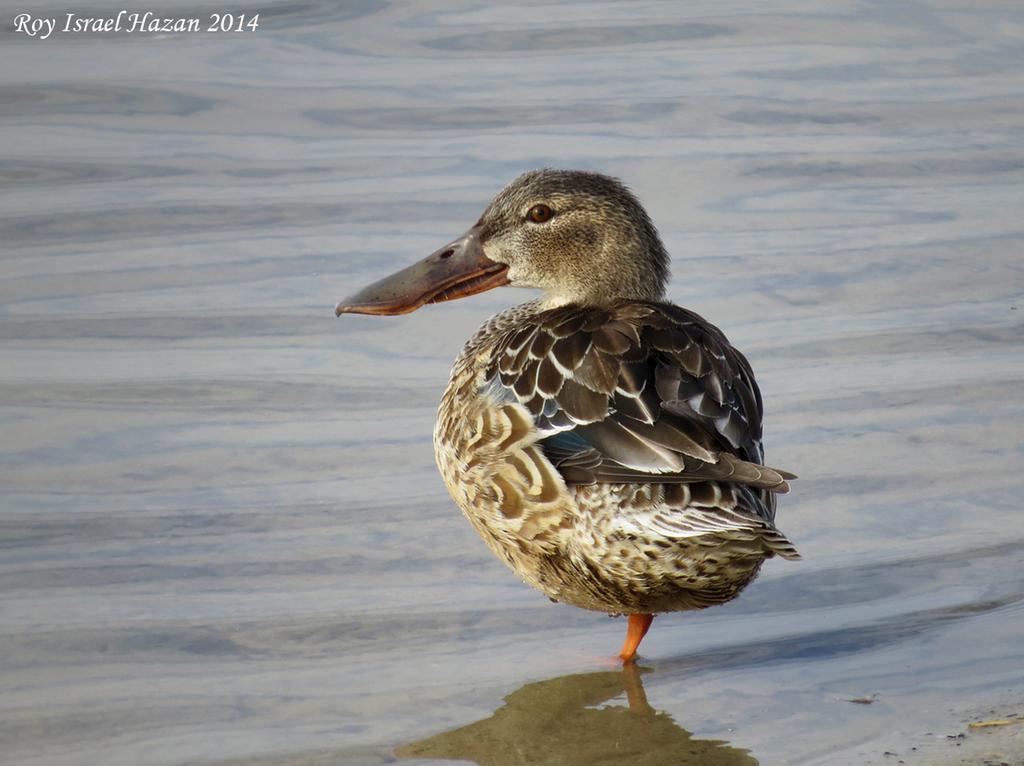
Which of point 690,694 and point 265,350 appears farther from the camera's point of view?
point 265,350

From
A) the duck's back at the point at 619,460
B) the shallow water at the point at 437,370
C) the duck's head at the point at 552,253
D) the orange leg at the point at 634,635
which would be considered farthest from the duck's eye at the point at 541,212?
the orange leg at the point at 634,635

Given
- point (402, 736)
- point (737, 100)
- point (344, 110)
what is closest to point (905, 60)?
point (737, 100)

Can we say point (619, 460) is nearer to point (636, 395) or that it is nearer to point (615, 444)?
point (615, 444)

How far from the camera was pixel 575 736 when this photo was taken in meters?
5.23

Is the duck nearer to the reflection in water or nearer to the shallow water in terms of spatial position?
the reflection in water

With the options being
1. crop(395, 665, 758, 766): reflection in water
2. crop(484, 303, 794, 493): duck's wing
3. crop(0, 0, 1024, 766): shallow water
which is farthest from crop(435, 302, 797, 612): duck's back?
crop(0, 0, 1024, 766): shallow water

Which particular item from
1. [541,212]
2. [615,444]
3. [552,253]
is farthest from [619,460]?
[541,212]

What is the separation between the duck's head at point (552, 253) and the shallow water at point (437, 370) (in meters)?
0.82

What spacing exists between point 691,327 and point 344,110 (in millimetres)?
4932

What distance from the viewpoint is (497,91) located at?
33.9 ft

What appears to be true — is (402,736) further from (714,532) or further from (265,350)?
(265,350)

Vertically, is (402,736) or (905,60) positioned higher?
(905,60)

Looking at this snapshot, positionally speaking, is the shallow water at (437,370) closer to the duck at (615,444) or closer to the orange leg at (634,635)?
the orange leg at (634,635)

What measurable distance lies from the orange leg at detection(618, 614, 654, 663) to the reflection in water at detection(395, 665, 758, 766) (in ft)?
0.54
